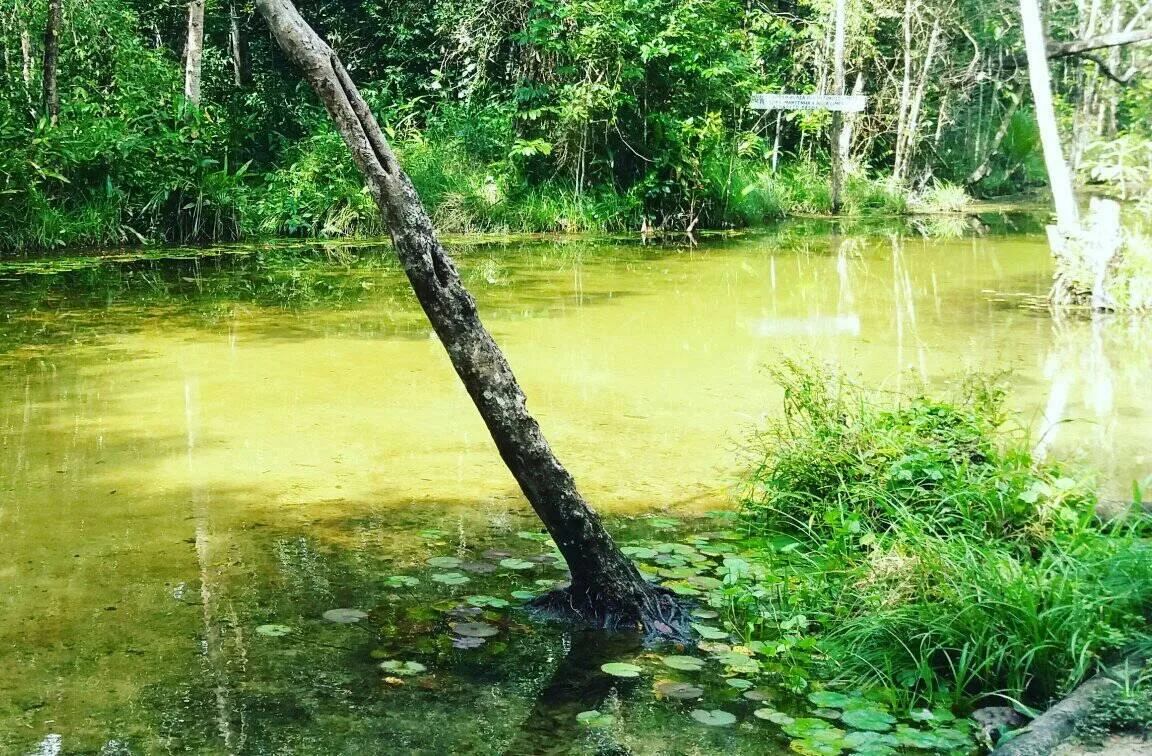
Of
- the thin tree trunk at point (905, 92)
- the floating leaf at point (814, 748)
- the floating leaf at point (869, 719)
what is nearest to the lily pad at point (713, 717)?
the floating leaf at point (814, 748)

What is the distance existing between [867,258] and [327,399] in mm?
8884

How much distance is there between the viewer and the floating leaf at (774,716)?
3215 millimetres

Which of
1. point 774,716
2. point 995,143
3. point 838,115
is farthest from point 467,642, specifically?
point 995,143

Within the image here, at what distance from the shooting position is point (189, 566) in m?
4.34

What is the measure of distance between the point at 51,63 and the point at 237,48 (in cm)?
709

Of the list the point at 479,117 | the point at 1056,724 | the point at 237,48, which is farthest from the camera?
the point at 237,48

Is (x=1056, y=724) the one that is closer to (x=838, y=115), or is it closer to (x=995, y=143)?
(x=838, y=115)

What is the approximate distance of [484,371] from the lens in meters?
3.72

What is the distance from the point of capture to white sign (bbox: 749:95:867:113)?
18.1m

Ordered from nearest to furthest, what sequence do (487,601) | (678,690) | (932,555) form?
(678,690), (932,555), (487,601)

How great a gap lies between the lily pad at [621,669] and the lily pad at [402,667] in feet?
1.85

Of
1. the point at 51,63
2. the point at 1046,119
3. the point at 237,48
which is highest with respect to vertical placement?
the point at 237,48

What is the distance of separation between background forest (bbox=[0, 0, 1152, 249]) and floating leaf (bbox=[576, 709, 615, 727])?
965 centimetres

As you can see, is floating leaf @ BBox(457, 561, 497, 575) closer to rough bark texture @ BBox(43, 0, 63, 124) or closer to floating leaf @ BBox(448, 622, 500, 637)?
floating leaf @ BBox(448, 622, 500, 637)
